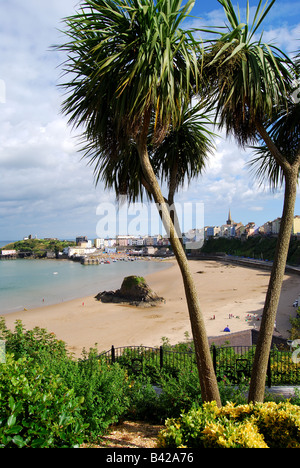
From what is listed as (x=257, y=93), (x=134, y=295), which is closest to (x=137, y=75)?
(x=257, y=93)

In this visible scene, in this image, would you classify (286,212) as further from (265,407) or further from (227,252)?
(227,252)

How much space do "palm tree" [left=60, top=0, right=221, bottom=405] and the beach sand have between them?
31.5ft

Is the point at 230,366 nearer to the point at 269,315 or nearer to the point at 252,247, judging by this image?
the point at 269,315

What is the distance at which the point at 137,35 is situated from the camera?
358 centimetres

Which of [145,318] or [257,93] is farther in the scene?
[145,318]

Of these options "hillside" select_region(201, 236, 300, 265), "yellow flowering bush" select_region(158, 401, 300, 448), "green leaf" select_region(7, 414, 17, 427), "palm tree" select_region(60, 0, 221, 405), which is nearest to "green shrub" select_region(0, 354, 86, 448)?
"green leaf" select_region(7, 414, 17, 427)

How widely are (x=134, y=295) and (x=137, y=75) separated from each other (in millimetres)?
24899

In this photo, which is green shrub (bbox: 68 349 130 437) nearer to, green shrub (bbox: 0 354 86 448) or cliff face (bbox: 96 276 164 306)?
green shrub (bbox: 0 354 86 448)

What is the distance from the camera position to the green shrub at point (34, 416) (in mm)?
1961

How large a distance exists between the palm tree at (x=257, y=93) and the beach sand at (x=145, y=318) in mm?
9294

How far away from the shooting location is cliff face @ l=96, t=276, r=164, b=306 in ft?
86.3

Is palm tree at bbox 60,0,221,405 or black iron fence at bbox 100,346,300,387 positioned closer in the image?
palm tree at bbox 60,0,221,405

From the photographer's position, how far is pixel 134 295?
89.2 feet
